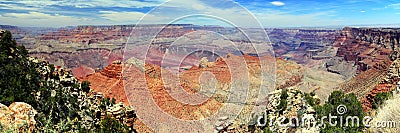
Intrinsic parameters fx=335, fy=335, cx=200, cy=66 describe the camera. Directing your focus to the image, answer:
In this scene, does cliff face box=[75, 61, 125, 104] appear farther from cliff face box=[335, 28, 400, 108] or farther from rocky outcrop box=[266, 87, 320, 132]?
cliff face box=[335, 28, 400, 108]

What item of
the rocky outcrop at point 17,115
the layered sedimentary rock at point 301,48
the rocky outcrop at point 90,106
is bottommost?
the layered sedimentary rock at point 301,48

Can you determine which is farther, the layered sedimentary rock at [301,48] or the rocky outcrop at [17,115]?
the layered sedimentary rock at [301,48]

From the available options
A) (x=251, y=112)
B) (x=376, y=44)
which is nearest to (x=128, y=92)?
(x=251, y=112)

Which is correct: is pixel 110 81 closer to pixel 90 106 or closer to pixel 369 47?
pixel 90 106

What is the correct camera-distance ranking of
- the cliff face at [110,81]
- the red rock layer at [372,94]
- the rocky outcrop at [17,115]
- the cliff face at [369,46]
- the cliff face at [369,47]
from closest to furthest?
the rocky outcrop at [17,115], the red rock layer at [372,94], the cliff face at [110,81], the cliff face at [369,47], the cliff face at [369,46]

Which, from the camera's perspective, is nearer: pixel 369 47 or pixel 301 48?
pixel 369 47

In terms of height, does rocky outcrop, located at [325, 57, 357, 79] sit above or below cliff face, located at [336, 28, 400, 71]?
below

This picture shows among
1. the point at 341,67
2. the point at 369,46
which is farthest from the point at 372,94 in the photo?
the point at 341,67

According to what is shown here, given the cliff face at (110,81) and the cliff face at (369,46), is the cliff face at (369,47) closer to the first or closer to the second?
the cliff face at (369,46)

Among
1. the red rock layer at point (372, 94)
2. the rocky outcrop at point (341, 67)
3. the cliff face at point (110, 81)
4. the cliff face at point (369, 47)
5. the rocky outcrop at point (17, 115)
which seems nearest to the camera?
the rocky outcrop at point (17, 115)

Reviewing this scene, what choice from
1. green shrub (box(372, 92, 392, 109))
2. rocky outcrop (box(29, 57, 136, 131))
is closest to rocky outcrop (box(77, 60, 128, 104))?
rocky outcrop (box(29, 57, 136, 131))

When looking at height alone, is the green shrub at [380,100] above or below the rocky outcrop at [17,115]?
below

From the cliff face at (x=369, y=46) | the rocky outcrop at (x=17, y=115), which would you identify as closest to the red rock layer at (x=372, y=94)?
the rocky outcrop at (x=17, y=115)
